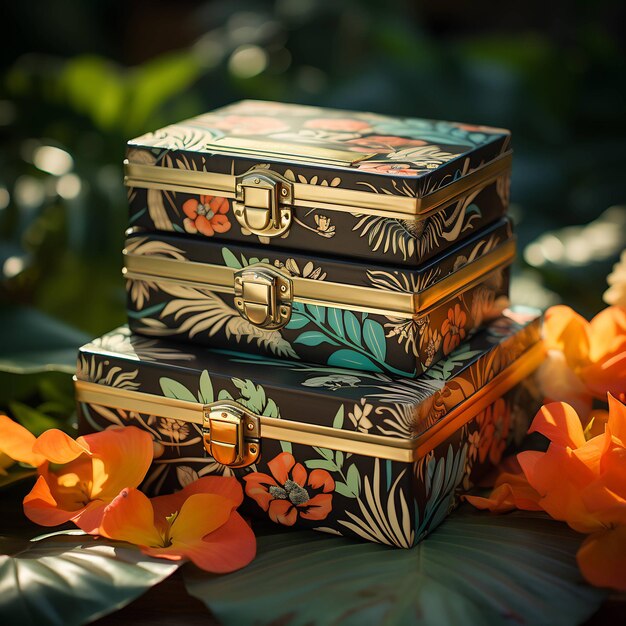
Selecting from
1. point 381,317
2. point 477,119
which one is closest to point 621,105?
point 477,119

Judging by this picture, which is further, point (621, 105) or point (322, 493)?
point (621, 105)

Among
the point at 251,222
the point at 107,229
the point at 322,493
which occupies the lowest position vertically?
the point at 322,493

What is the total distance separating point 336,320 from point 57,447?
258 mm

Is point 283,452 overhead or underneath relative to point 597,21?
underneath

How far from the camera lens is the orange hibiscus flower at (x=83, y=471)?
893mm

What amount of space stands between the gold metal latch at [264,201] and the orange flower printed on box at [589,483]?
27cm

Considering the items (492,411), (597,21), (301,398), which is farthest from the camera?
(597,21)

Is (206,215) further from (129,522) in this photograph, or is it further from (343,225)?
(129,522)

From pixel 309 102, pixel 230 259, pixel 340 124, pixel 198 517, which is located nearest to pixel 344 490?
pixel 198 517

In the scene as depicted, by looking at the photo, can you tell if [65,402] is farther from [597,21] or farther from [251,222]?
[597,21]

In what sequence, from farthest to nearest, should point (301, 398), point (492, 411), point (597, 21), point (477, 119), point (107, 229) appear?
point (597, 21) < point (477, 119) < point (107, 229) < point (492, 411) < point (301, 398)

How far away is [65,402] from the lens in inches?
42.2

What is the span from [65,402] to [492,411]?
423 mm

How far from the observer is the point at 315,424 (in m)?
0.89
